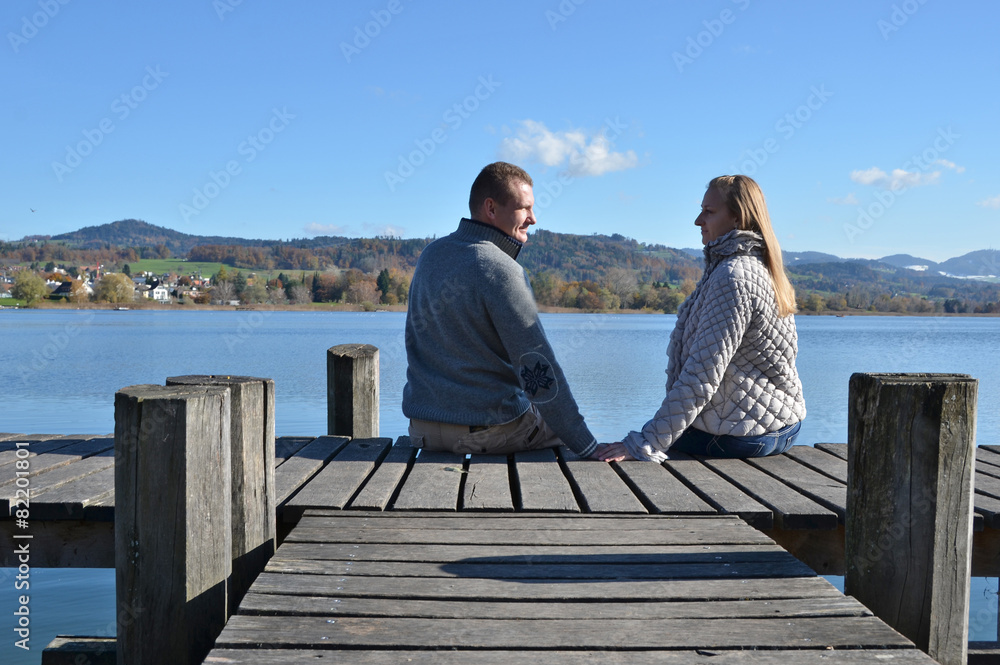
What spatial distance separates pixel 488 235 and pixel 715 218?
1.16 meters

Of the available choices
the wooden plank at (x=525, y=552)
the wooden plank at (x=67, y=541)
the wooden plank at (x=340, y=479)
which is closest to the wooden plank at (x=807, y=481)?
the wooden plank at (x=525, y=552)

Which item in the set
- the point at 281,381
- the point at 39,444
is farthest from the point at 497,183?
Result: the point at 281,381

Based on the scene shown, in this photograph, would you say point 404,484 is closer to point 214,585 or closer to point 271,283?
point 214,585

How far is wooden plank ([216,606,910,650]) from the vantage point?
2.03 metres

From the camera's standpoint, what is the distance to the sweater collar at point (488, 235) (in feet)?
13.1

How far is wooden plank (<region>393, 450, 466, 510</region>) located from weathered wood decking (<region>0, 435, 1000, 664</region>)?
0.5 inches

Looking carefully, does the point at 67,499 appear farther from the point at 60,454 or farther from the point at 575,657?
the point at 575,657

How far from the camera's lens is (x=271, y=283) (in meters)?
83.1

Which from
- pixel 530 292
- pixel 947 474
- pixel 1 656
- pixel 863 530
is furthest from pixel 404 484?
pixel 1 656

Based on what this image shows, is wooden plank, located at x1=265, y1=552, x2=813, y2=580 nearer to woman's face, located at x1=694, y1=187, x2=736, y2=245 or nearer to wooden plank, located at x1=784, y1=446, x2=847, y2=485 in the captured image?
wooden plank, located at x1=784, y1=446, x2=847, y2=485

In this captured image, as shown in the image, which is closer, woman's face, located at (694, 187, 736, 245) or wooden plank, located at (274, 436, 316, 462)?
woman's face, located at (694, 187, 736, 245)

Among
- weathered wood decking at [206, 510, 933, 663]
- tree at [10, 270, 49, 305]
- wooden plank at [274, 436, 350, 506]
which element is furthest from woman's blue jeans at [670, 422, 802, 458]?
tree at [10, 270, 49, 305]

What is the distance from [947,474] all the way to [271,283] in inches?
3333

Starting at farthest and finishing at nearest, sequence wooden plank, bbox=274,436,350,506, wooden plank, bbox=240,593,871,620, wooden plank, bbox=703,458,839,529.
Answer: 1. wooden plank, bbox=274,436,350,506
2. wooden plank, bbox=703,458,839,529
3. wooden plank, bbox=240,593,871,620
